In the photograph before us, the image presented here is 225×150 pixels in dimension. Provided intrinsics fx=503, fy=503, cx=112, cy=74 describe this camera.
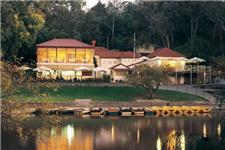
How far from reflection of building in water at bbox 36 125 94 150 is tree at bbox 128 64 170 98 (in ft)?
66.8

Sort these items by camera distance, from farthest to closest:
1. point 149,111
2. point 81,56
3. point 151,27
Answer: point 151,27 → point 81,56 → point 149,111

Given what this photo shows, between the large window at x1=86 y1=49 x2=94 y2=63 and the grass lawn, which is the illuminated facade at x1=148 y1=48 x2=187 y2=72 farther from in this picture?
the grass lawn

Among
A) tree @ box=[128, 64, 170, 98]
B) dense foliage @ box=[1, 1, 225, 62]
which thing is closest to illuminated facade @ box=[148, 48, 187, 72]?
dense foliage @ box=[1, 1, 225, 62]

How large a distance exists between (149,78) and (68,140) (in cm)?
2672

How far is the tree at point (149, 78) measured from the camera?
2304 inches

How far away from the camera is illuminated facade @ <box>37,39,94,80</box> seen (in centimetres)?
7441

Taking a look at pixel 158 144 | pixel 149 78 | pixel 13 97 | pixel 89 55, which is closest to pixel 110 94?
pixel 149 78

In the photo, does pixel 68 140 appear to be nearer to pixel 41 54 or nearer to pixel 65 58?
pixel 41 54

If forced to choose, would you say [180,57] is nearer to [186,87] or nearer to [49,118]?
[186,87]

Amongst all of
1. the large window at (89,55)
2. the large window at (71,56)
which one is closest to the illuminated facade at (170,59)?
the large window at (89,55)

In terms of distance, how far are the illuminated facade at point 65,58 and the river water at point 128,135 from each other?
89.1 ft

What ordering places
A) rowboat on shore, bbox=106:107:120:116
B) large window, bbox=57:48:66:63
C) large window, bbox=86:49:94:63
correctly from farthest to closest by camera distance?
large window, bbox=86:49:94:63, large window, bbox=57:48:66:63, rowboat on shore, bbox=106:107:120:116

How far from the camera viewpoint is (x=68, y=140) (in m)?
32.5

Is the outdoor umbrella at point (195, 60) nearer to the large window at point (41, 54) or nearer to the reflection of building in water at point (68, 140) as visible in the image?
the large window at point (41, 54)
